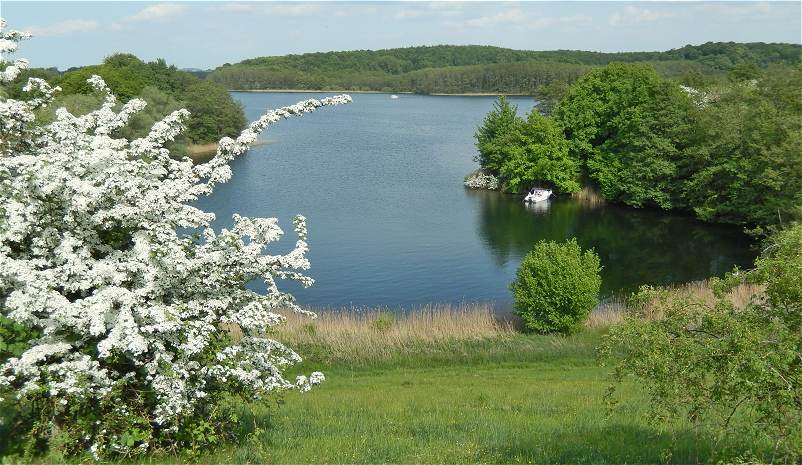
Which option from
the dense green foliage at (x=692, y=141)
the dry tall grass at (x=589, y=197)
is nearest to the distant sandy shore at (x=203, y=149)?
the dry tall grass at (x=589, y=197)

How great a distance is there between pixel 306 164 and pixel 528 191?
22030mm

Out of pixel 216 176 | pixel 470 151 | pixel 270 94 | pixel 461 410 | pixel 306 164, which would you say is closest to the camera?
pixel 216 176

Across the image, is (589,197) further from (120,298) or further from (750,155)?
(120,298)

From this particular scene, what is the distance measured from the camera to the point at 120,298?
759cm

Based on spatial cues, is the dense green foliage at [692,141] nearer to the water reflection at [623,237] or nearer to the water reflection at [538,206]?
the water reflection at [623,237]

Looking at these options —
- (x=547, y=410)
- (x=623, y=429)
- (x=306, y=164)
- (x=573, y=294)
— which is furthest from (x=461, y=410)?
(x=306, y=164)

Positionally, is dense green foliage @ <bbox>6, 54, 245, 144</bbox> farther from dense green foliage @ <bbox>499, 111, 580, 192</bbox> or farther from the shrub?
dense green foliage @ <bbox>499, 111, 580, 192</bbox>

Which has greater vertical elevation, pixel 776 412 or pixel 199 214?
pixel 199 214

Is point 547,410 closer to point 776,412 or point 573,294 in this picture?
point 776,412

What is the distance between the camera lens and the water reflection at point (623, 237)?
121 ft

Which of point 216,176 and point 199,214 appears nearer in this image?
point 199,214

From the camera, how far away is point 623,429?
1112 centimetres

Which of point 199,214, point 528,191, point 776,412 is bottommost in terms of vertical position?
point 528,191

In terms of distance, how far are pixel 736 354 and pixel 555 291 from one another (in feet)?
54.7
